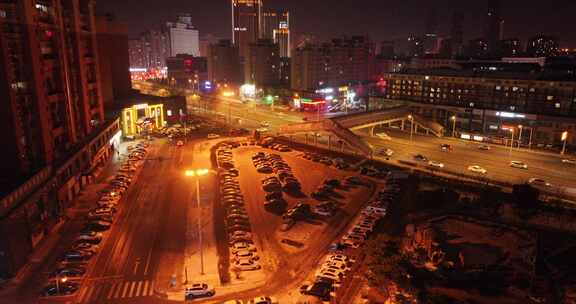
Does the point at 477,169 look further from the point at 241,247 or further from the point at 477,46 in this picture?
the point at 477,46

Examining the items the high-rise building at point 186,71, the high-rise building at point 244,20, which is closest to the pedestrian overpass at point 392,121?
the high-rise building at point 186,71

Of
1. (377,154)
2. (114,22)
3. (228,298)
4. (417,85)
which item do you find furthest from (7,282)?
(417,85)

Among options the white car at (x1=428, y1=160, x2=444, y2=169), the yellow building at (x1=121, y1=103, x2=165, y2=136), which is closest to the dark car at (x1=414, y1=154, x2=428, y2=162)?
the white car at (x1=428, y1=160, x2=444, y2=169)

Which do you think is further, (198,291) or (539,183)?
(539,183)

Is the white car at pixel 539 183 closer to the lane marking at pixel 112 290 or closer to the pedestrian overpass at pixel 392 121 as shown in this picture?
the pedestrian overpass at pixel 392 121

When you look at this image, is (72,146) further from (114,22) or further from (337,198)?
(114,22)

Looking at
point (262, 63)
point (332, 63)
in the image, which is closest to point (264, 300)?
point (332, 63)
